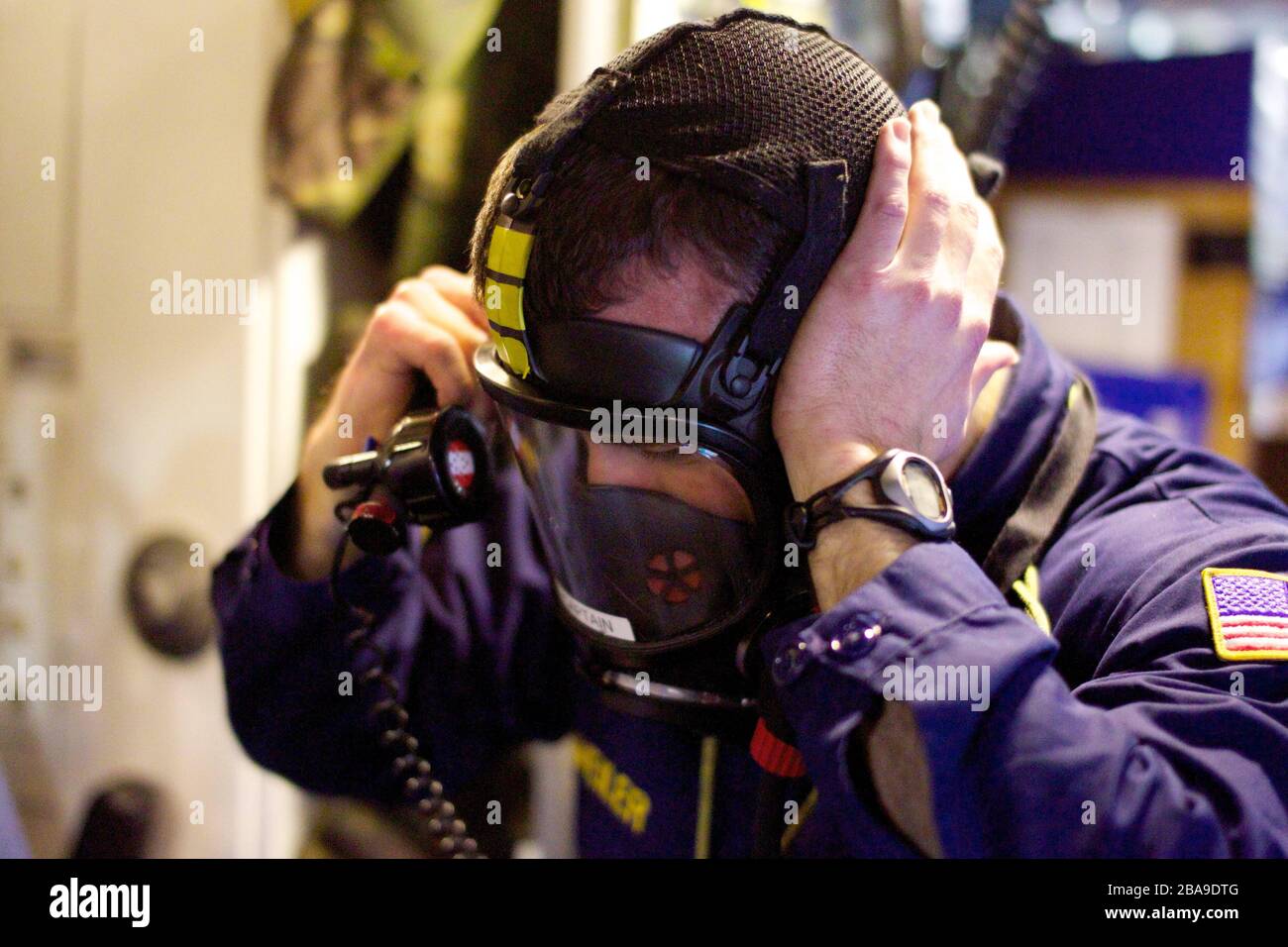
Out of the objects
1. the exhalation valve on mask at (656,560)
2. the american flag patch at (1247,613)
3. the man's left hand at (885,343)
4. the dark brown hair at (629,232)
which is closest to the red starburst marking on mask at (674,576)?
the exhalation valve on mask at (656,560)

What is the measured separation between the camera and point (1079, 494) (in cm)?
109

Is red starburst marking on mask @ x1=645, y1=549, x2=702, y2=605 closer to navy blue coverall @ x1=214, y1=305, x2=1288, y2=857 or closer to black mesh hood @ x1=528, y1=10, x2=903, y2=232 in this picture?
navy blue coverall @ x1=214, y1=305, x2=1288, y2=857

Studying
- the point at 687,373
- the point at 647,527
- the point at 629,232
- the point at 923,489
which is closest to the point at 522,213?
the point at 629,232

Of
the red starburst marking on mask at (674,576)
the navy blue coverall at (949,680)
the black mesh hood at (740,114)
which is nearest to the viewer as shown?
the navy blue coverall at (949,680)

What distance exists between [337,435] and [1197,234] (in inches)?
134

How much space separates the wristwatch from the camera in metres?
0.86

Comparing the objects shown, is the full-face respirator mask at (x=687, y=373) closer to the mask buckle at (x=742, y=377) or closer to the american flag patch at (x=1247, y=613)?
the mask buckle at (x=742, y=377)

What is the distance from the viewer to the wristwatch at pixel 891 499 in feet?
2.83

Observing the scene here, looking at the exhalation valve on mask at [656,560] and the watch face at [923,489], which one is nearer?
the watch face at [923,489]

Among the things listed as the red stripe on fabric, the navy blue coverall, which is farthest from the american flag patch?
the red stripe on fabric

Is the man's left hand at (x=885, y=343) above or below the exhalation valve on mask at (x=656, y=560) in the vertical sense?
above

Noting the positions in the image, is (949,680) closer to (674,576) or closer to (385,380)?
(674,576)

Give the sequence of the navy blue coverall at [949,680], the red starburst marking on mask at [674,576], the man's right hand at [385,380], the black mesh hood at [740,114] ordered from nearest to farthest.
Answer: the navy blue coverall at [949,680]
the black mesh hood at [740,114]
the red starburst marking on mask at [674,576]
the man's right hand at [385,380]
